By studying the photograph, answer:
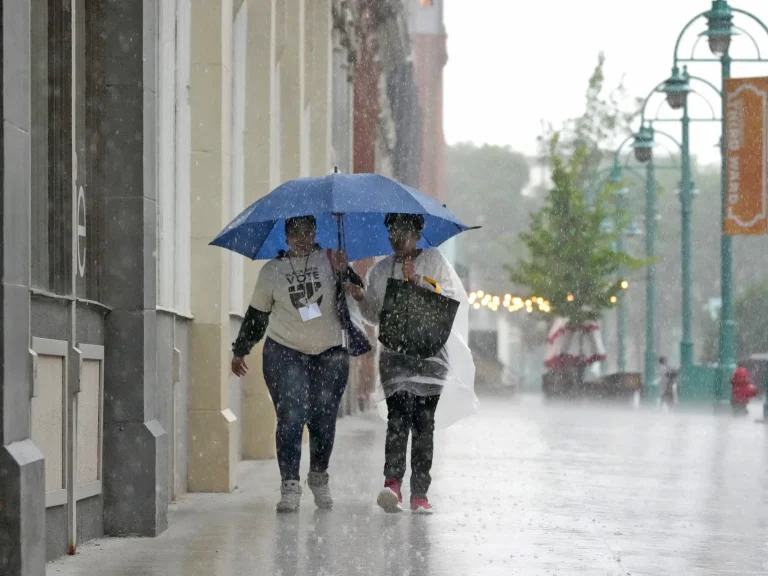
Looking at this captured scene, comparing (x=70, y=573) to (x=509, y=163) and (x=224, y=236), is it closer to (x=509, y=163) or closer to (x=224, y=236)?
(x=224, y=236)

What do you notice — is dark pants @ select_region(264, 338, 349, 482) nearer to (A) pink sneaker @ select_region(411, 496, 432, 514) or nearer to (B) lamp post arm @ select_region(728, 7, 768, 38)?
(A) pink sneaker @ select_region(411, 496, 432, 514)

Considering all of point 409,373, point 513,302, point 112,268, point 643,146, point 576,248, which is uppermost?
point 643,146

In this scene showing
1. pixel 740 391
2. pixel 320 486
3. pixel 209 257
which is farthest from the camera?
pixel 740 391

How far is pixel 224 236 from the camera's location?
9789mm

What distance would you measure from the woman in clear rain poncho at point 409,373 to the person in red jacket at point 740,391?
23.3 meters

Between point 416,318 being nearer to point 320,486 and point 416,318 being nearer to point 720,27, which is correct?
point 320,486

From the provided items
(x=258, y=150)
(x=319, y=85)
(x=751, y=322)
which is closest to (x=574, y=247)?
(x=319, y=85)

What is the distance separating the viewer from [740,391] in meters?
32.2

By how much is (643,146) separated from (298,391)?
1198 inches

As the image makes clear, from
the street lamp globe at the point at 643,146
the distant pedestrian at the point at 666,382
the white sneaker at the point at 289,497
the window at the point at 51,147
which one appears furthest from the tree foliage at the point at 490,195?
the window at the point at 51,147

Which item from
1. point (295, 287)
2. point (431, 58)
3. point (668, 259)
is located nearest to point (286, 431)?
point (295, 287)

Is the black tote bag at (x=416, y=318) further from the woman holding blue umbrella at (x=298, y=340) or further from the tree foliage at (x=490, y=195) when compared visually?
the tree foliage at (x=490, y=195)

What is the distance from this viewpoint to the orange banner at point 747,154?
1152 inches

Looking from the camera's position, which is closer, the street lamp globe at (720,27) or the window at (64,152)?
the window at (64,152)
